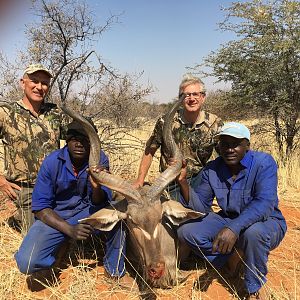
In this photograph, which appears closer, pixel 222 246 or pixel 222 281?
pixel 222 246

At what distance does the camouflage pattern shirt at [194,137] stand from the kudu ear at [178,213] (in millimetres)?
1776

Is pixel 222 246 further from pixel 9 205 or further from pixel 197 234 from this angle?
pixel 9 205

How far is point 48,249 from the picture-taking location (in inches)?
189

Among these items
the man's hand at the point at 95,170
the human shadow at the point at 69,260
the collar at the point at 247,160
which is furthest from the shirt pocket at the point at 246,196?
the human shadow at the point at 69,260

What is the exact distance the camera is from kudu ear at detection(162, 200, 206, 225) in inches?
186

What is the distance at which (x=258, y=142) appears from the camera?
39.7 feet

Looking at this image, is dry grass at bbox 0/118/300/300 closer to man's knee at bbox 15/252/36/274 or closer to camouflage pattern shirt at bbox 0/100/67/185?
man's knee at bbox 15/252/36/274

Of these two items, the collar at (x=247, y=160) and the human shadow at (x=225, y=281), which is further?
the collar at (x=247, y=160)

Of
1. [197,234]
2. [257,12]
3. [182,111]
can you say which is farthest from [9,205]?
[257,12]

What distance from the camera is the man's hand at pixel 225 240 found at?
13.6ft

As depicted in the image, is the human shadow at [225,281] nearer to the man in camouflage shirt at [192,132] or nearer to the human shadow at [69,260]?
the human shadow at [69,260]

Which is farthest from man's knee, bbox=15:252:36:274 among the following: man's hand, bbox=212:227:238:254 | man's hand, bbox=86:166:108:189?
man's hand, bbox=212:227:238:254

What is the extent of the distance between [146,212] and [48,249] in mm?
1269

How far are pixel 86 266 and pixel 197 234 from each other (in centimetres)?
152
